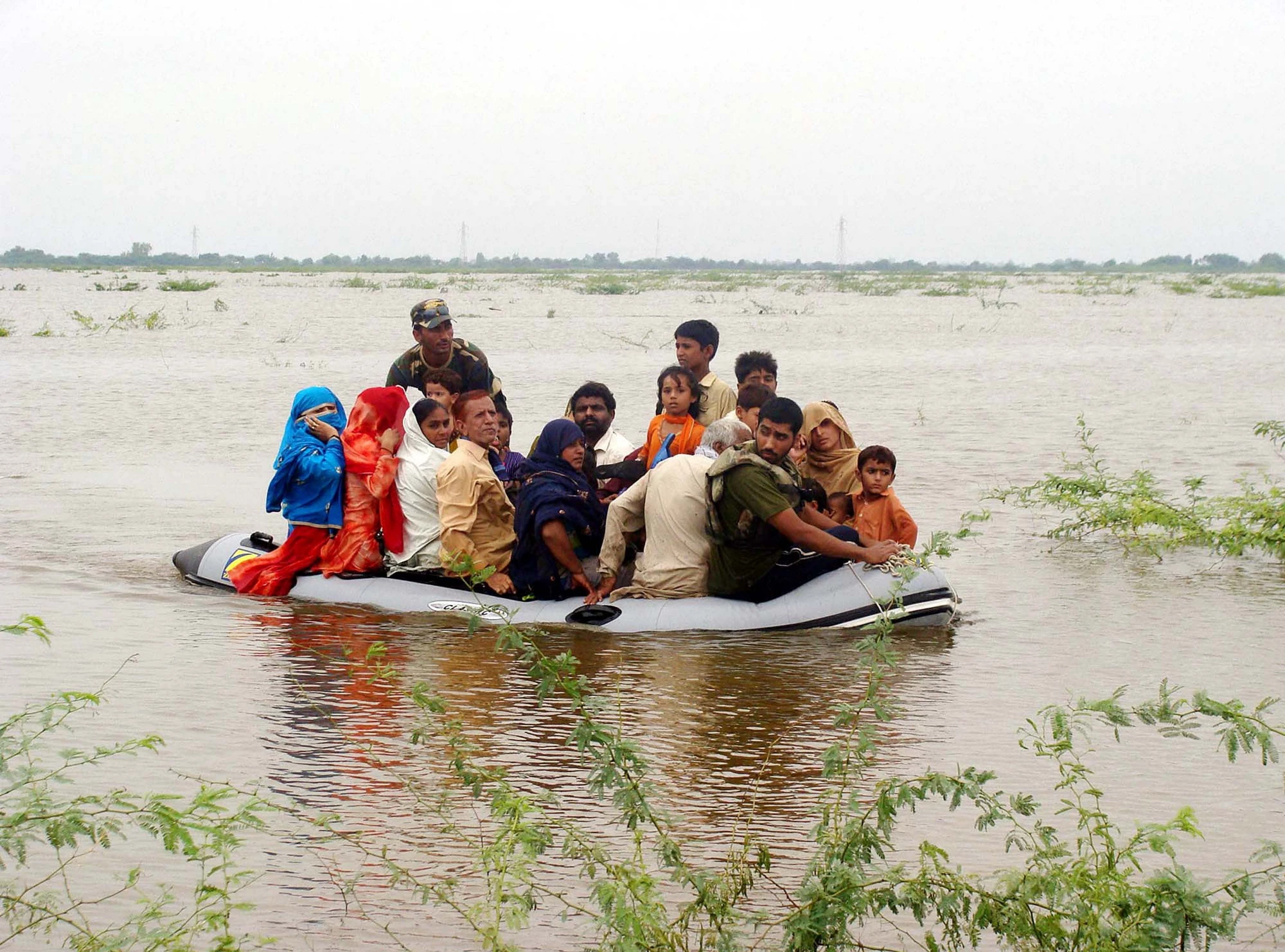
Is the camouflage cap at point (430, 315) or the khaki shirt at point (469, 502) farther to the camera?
the camouflage cap at point (430, 315)

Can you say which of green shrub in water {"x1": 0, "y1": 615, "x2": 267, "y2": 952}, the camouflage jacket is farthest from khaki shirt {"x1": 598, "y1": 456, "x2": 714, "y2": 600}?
green shrub in water {"x1": 0, "y1": 615, "x2": 267, "y2": 952}

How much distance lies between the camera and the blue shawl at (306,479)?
7.42 m

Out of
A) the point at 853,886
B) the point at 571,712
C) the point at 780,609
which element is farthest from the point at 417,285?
the point at 853,886

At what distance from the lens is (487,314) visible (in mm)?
36344

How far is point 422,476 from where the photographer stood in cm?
729

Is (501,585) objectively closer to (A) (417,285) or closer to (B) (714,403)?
(B) (714,403)

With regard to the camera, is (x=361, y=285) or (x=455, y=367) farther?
(x=361, y=285)

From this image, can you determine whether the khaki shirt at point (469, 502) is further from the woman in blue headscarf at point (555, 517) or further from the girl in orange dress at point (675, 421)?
the girl in orange dress at point (675, 421)

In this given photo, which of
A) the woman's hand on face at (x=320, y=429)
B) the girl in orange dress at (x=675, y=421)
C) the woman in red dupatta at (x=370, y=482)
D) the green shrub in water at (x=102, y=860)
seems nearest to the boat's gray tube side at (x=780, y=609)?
the woman in red dupatta at (x=370, y=482)

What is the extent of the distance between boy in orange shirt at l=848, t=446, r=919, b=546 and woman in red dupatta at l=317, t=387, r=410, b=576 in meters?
2.31

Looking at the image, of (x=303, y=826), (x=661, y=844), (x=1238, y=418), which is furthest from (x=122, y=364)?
(x=661, y=844)

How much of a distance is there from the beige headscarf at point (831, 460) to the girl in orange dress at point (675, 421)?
56 centimetres

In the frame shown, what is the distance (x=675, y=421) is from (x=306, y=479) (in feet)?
6.18

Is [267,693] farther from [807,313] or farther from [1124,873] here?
[807,313]
